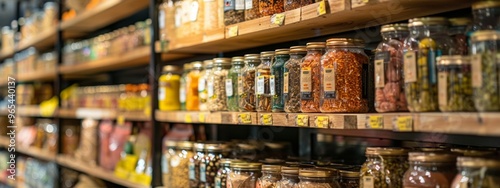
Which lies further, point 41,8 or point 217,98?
point 41,8

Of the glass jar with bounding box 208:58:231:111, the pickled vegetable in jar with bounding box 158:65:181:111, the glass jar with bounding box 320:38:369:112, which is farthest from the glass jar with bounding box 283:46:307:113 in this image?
the pickled vegetable in jar with bounding box 158:65:181:111

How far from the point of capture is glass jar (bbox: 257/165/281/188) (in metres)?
2.01

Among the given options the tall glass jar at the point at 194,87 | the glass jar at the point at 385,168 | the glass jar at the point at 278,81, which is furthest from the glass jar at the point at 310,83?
the tall glass jar at the point at 194,87

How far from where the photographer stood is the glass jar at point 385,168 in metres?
1.59

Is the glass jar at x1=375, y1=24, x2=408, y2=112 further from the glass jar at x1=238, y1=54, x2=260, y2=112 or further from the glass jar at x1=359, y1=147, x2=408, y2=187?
the glass jar at x1=238, y1=54, x2=260, y2=112

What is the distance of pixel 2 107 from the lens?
6.00 meters

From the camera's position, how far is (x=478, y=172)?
1305mm

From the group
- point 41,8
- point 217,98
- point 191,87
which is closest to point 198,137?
point 191,87

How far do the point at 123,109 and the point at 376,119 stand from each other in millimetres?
2278

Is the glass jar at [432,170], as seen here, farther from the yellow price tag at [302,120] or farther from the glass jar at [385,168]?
the yellow price tag at [302,120]

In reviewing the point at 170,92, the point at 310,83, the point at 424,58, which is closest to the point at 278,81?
the point at 310,83

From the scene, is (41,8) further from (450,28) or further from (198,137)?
(450,28)

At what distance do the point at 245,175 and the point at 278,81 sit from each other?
38 cm

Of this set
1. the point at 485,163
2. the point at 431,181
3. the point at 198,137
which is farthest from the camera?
the point at 198,137
